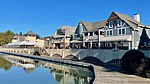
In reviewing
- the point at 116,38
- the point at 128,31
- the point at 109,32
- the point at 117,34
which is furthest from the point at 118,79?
the point at 109,32

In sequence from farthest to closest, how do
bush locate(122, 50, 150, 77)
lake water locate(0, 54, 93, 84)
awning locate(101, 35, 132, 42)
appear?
awning locate(101, 35, 132, 42) < lake water locate(0, 54, 93, 84) < bush locate(122, 50, 150, 77)

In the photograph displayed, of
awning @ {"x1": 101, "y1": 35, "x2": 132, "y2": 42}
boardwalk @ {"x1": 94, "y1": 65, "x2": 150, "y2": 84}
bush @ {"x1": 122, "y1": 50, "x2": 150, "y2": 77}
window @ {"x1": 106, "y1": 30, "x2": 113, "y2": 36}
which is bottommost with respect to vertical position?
boardwalk @ {"x1": 94, "y1": 65, "x2": 150, "y2": 84}

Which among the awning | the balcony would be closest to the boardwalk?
the awning

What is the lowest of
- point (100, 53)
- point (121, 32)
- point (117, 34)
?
point (100, 53)

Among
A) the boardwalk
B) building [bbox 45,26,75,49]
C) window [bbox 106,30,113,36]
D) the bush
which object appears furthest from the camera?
building [bbox 45,26,75,49]

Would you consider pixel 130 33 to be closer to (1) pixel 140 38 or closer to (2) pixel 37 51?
(1) pixel 140 38

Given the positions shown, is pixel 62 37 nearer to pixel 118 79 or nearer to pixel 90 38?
pixel 90 38

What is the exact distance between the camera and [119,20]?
146 ft

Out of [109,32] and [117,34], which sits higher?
[109,32]

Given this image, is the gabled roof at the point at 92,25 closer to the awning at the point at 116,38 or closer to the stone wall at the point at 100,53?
the awning at the point at 116,38

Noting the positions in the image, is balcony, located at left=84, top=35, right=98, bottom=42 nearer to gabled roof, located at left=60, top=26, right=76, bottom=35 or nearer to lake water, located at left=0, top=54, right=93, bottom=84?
gabled roof, located at left=60, top=26, right=76, bottom=35

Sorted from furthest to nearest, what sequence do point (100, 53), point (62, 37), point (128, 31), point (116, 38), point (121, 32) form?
point (62, 37)
point (116, 38)
point (121, 32)
point (128, 31)
point (100, 53)

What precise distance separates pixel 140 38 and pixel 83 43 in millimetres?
16862

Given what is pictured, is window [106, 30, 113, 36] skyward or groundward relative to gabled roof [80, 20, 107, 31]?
groundward
